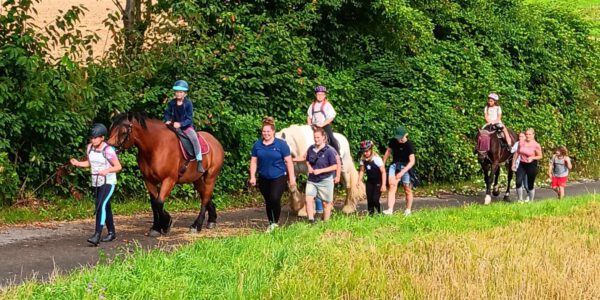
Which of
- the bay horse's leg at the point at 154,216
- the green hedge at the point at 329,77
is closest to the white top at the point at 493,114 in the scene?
the green hedge at the point at 329,77

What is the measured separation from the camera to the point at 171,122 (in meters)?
11.9

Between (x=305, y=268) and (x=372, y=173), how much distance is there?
5816mm

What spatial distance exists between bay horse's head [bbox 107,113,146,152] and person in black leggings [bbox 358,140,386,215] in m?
4.23

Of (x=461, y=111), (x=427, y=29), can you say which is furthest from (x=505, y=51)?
(x=427, y=29)

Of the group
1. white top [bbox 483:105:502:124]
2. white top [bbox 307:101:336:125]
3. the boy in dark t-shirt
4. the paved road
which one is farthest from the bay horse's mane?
white top [bbox 483:105:502:124]

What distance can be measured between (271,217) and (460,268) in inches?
188

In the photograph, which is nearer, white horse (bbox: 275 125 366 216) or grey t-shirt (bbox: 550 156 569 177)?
white horse (bbox: 275 125 366 216)

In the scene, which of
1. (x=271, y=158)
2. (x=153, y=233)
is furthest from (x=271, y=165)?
(x=153, y=233)

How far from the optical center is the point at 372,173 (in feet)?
44.2

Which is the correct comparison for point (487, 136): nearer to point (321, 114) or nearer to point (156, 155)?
point (321, 114)

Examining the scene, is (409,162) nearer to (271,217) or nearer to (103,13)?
(271,217)

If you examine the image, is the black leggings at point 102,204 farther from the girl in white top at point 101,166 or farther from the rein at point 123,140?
the rein at point 123,140

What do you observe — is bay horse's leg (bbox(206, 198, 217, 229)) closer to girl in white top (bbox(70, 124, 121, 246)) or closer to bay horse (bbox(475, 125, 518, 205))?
girl in white top (bbox(70, 124, 121, 246))

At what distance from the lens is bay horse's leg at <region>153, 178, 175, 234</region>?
11.5 m
